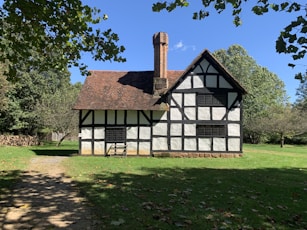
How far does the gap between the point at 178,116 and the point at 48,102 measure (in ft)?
57.9

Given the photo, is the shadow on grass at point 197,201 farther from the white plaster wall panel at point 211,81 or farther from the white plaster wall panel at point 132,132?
the white plaster wall panel at point 211,81

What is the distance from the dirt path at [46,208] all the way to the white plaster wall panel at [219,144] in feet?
42.6

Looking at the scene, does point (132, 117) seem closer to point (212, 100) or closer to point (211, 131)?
point (211, 131)

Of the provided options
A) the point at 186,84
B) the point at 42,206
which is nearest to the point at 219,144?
the point at 186,84

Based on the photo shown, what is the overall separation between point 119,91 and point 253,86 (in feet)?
104

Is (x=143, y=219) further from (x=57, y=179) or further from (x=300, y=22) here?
(x=57, y=179)

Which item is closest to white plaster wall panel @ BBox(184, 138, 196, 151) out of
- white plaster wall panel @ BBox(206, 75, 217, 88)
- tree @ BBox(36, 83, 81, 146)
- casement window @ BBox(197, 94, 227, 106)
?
casement window @ BBox(197, 94, 227, 106)

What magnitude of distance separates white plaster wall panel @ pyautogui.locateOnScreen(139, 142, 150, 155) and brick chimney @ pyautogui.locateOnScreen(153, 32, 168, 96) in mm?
3855

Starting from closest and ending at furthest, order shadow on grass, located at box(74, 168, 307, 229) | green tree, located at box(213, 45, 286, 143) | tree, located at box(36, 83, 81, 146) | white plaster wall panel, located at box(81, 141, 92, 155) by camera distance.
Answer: shadow on grass, located at box(74, 168, 307, 229), white plaster wall panel, located at box(81, 141, 92, 155), tree, located at box(36, 83, 81, 146), green tree, located at box(213, 45, 286, 143)

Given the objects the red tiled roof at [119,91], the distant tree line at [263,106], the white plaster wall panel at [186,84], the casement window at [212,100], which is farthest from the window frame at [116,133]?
the distant tree line at [263,106]

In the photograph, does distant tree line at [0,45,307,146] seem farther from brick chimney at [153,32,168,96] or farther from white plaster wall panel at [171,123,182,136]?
white plaster wall panel at [171,123,182,136]

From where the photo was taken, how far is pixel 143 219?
5965 millimetres

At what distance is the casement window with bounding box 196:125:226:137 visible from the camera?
21.2 metres

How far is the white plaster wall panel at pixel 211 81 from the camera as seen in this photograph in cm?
2144
